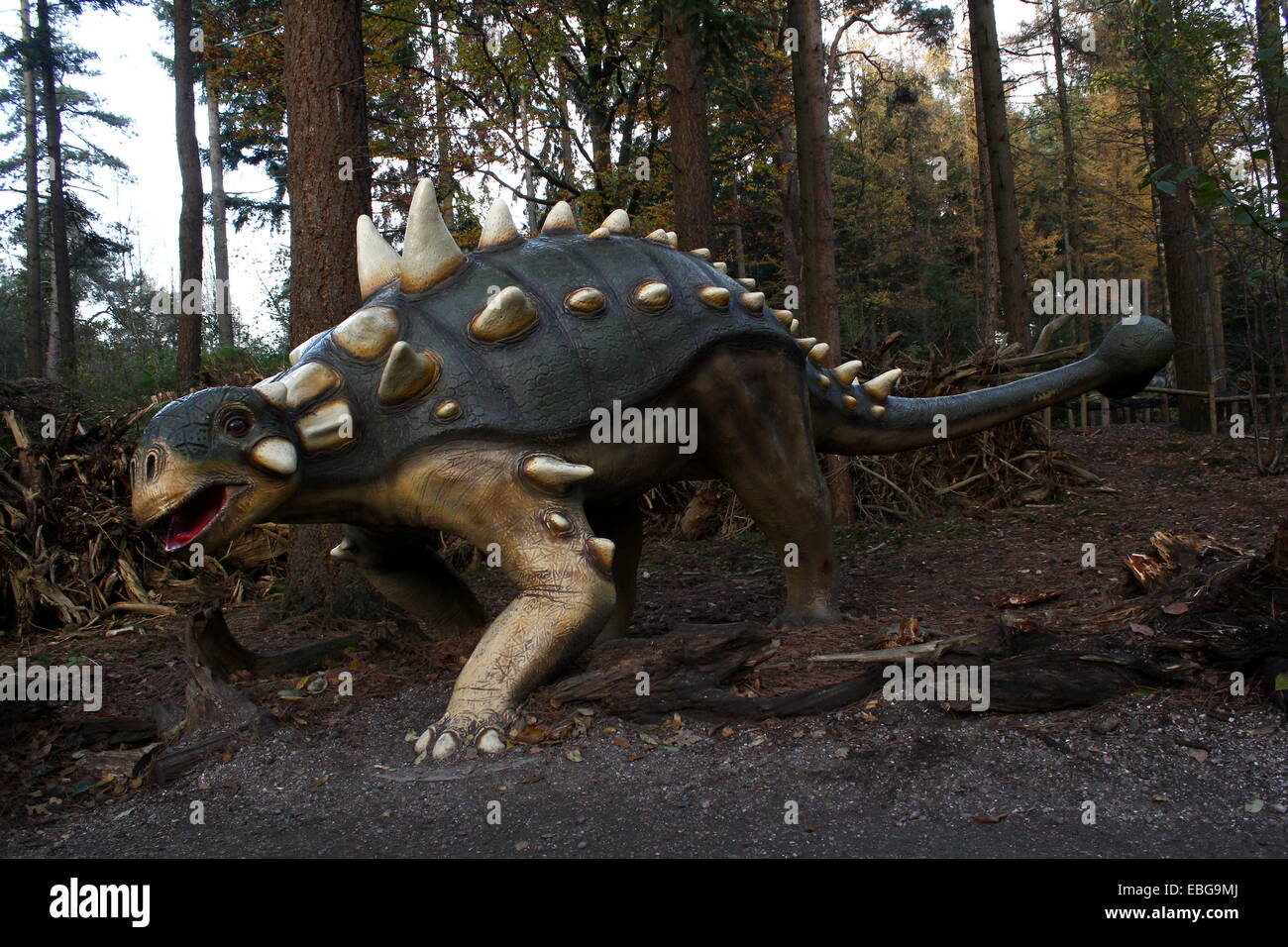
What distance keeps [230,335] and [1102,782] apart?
52.1 feet

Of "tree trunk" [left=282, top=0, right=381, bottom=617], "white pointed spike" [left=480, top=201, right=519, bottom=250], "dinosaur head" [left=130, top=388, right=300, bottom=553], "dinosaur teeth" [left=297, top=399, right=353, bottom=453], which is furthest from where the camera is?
"tree trunk" [left=282, top=0, right=381, bottom=617]

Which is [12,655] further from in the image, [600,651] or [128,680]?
[600,651]

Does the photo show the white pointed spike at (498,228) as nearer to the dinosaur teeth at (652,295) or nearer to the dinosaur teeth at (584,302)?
the dinosaur teeth at (584,302)

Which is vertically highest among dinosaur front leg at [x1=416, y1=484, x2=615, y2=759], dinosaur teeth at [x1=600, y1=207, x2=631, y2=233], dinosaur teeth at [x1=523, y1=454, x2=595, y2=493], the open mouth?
dinosaur teeth at [x1=600, y1=207, x2=631, y2=233]

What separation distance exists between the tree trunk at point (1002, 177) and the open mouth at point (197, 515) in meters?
8.01

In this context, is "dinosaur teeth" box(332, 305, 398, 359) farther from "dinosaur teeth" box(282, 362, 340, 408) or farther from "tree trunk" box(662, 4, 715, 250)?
"tree trunk" box(662, 4, 715, 250)

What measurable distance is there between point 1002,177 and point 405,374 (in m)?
7.82

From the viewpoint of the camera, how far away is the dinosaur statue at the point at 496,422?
9.96 ft

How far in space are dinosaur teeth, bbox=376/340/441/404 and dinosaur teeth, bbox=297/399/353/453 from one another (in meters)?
0.14

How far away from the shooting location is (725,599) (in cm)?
568

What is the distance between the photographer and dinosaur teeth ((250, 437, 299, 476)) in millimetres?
2982

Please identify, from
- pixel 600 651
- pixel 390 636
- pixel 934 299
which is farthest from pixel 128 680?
pixel 934 299
